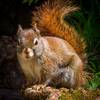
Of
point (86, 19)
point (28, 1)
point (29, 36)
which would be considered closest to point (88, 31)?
point (86, 19)

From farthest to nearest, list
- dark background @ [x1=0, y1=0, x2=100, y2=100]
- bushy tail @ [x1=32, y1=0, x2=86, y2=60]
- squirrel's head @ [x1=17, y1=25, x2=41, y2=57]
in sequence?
dark background @ [x1=0, y1=0, x2=100, y2=100] < bushy tail @ [x1=32, y1=0, x2=86, y2=60] < squirrel's head @ [x1=17, y1=25, x2=41, y2=57]

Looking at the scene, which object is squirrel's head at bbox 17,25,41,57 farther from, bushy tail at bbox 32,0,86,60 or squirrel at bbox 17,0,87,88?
bushy tail at bbox 32,0,86,60

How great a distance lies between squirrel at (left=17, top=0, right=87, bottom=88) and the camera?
4.57 m

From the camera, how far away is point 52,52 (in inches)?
192

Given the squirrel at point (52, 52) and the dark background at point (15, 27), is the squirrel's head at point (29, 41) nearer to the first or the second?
the squirrel at point (52, 52)

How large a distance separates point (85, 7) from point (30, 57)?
9.09 feet

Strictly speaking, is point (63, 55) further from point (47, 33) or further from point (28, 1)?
point (28, 1)

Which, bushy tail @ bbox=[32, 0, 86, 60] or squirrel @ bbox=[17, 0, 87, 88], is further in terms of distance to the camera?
bushy tail @ bbox=[32, 0, 86, 60]

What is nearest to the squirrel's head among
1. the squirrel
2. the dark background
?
the squirrel

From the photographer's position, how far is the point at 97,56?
678 cm

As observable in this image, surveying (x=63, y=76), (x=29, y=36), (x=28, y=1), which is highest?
(x=28, y=1)

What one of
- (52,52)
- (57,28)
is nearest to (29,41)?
(52,52)

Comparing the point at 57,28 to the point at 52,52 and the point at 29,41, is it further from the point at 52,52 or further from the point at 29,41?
the point at 29,41

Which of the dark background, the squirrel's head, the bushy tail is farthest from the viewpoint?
the dark background
